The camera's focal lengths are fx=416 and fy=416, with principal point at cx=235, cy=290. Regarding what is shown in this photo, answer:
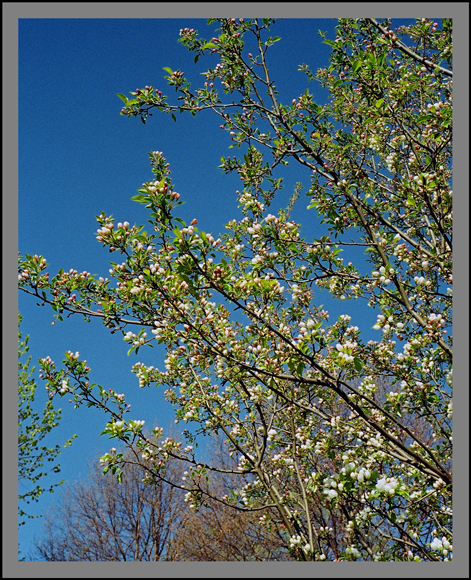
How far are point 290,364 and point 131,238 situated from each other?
4.23 ft

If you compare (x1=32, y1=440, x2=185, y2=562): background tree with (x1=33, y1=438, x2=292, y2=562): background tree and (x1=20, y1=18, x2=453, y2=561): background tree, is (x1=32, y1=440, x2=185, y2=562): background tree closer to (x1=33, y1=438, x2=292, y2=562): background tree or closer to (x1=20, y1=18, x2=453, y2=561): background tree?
(x1=33, y1=438, x2=292, y2=562): background tree

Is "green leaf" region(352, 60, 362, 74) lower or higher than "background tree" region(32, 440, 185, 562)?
higher

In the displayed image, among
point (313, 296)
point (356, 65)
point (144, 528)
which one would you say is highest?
point (356, 65)

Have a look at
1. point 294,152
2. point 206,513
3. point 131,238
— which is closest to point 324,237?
point 294,152

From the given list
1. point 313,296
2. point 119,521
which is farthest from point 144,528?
point 313,296

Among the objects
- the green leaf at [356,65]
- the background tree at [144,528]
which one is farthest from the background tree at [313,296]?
the background tree at [144,528]

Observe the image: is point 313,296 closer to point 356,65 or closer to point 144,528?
point 356,65

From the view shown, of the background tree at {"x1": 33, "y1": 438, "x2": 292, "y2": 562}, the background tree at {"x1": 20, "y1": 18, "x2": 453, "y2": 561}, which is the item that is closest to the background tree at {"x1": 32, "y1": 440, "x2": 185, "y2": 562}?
the background tree at {"x1": 33, "y1": 438, "x2": 292, "y2": 562}

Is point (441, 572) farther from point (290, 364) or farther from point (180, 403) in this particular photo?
point (180, 403)

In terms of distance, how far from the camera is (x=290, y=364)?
2.66 metres

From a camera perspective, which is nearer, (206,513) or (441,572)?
(441,572)

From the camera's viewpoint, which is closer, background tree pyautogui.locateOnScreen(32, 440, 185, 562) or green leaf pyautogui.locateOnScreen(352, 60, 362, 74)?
green leaf pyautogui.locateOnScreen(352, 60, 362, 74)
